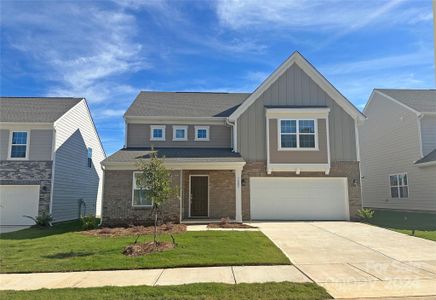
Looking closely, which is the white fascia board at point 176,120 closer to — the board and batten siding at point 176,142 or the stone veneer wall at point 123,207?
the board and batten siding at point 176,142

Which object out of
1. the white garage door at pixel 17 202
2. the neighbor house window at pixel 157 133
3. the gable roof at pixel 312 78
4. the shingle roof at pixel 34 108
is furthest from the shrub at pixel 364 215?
the shingle roof at pixel 34 108

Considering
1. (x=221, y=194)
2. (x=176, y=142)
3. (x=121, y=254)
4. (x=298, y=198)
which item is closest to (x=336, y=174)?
(x=298, y=198)

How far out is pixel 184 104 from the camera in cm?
2162

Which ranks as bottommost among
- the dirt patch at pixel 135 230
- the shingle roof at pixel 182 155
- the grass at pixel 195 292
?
the grass at pixel 195 292

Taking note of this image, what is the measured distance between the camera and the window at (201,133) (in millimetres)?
19781

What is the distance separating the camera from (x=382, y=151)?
2462 cm

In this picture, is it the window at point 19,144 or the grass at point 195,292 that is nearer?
the grass at point 195,292

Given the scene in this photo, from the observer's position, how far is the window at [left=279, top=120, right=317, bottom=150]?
17.7 metres

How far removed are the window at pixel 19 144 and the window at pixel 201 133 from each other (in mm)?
9132

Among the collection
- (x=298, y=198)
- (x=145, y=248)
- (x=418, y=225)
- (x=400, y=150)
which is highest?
(x=400, y=150)

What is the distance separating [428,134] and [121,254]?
19.5m

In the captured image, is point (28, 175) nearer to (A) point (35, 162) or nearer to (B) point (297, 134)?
(A) point (35, 162)

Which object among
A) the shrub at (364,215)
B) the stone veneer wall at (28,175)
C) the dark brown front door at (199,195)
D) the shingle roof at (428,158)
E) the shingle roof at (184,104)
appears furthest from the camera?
the shingle roof at (184,104)

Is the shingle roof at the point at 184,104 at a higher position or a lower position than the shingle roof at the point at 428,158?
higher
